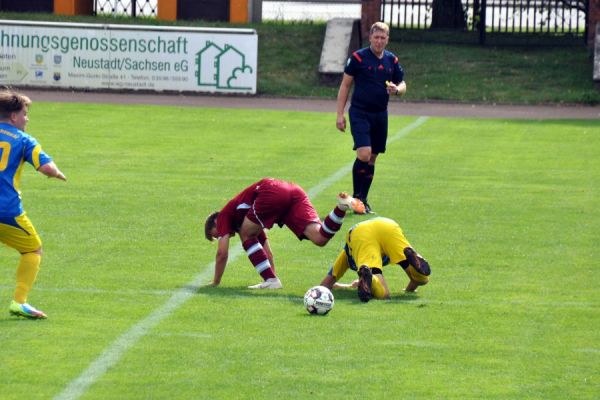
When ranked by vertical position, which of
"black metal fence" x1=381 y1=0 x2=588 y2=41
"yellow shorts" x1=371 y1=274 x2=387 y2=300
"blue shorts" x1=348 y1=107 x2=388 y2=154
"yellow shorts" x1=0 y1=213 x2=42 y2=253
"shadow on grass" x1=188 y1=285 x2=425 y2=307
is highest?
"black metal fence" x1=381 y1=0 x2=588 y2=41

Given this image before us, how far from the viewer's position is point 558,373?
7.80 m

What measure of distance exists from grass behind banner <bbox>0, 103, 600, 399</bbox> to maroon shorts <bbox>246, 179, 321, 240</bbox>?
1.64ft

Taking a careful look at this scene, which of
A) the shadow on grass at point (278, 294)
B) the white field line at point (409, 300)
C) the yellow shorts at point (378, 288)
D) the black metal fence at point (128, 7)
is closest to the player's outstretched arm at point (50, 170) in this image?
the white field line at point (409, 300)

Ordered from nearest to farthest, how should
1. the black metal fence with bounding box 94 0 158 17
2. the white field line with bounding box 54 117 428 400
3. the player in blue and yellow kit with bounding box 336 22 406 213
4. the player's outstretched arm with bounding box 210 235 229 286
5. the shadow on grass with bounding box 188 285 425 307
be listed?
1. the white field line with bounding box 54 117 428 400
2. the shadow on grass with bounding box 188 285 425 307
3. the player's outstretched arm with bounding box 210 235 229 286
4. the player in blue and yellow kit with bounding box 336 22 406 213
5. the black metal fence with bounding box 94 0 158 17

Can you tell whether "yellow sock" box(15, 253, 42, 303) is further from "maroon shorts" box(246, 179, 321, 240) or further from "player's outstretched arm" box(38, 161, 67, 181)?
"maroon shorts" box(246, 179, 321, 240)

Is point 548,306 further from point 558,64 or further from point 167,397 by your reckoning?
point 558,64

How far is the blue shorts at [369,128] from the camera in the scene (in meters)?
14.7

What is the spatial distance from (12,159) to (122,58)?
20393mm

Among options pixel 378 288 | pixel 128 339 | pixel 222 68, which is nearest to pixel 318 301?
pixel 378 288

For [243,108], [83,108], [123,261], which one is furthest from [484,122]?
[123,261]

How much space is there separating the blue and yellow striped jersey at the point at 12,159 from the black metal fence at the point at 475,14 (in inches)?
1069

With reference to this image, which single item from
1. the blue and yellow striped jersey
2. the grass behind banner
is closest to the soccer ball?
the grass behind banner

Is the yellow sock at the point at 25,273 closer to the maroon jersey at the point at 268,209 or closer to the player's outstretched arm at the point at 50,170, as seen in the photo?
the player's outstretched arm at the point at 50,170

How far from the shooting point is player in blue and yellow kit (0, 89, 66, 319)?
8.76 m
